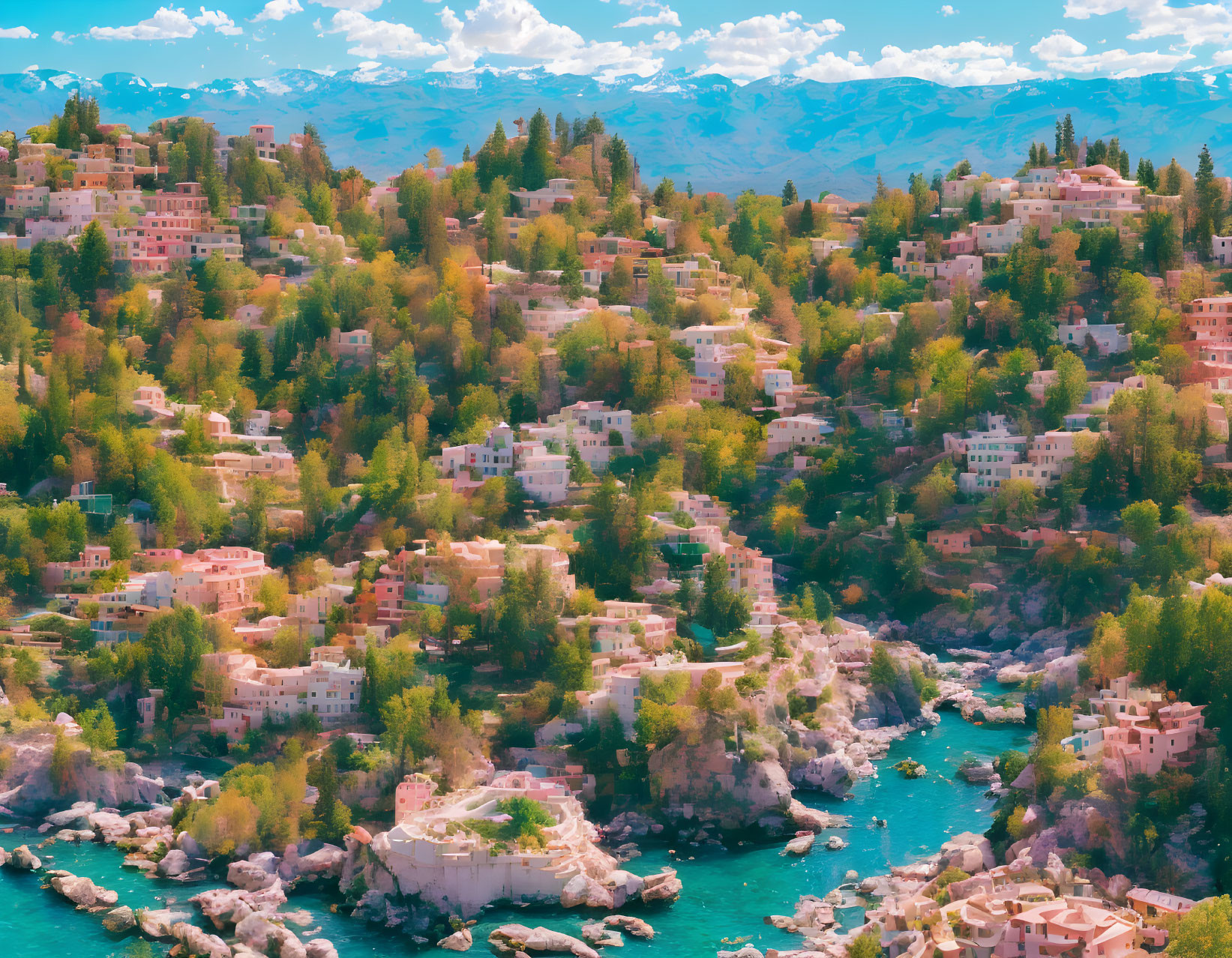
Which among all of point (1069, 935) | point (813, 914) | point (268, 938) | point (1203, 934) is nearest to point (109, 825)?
point (268, 938)

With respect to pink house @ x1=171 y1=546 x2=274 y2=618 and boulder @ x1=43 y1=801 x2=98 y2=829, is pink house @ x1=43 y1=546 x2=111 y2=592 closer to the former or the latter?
pink house @ x1=171 y1=546 x2=274 y2=618

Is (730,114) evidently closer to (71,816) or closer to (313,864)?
(71,816)

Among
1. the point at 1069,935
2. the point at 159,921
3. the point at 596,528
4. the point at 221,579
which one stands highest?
the point at 596,528

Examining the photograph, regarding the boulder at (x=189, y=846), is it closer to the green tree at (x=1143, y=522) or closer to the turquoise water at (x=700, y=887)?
the turquoise water at (x=700, y=887)

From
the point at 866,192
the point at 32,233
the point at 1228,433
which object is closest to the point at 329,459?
the point at 32,233

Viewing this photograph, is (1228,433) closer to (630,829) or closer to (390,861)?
(630,829)

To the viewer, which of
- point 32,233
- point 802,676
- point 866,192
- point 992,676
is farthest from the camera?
point 866,192
